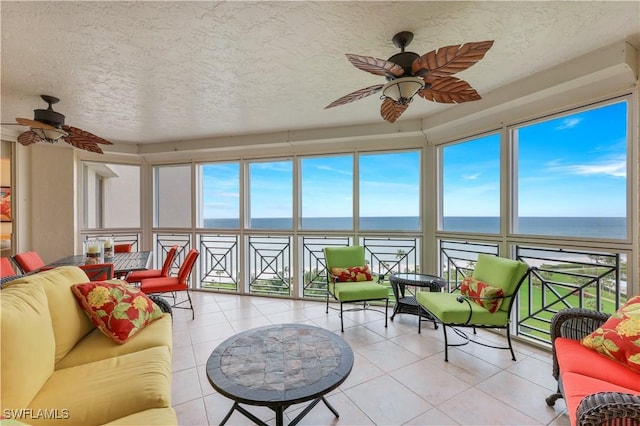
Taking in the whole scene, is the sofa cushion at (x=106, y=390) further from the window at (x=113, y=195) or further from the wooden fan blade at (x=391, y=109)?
the window at (x=113, y=195)

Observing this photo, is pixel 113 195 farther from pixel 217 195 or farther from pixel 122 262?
pixel 122 262

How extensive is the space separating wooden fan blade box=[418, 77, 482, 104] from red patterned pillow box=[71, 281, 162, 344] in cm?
267

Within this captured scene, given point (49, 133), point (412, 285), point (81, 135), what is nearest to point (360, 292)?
point (412, 285)

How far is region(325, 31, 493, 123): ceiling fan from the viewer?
1.49 meters

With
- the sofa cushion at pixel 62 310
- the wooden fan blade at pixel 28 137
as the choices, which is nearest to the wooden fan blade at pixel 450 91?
the sofa cushion at pixel 62 310

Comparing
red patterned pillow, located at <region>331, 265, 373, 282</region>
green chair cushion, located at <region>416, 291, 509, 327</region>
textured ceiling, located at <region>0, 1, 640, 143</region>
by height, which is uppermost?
textured ceiling, located at <region>0, 1, 640, 143</region>

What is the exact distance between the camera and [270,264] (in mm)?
4559

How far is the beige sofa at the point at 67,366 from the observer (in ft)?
3.79

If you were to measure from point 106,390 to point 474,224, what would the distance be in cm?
367

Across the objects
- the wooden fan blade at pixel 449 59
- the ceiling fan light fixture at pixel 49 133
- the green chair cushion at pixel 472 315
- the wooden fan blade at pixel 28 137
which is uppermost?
the wooden fan blade at pixel 449 59

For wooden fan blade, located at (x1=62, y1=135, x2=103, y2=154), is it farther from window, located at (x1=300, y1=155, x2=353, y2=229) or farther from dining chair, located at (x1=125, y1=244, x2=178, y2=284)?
window, located at (x1=300, y1=155, x2=353, y2=229)

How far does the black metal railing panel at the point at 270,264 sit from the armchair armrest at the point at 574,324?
335cm

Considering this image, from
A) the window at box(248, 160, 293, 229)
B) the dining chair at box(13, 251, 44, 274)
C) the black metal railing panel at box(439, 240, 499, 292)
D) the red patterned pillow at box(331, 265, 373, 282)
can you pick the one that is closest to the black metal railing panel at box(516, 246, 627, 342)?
the black metal railing panel at box(439, 240, 499, 292)

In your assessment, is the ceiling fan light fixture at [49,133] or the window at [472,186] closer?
the ceiling fan light fixture at [49,133]
